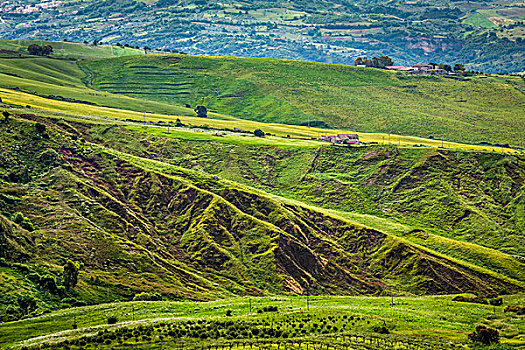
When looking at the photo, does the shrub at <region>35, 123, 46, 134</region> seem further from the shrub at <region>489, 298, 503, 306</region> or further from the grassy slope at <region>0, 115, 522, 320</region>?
the shrub at <region>489, 298, 503, 306</region>

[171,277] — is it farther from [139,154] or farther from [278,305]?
[139,154]

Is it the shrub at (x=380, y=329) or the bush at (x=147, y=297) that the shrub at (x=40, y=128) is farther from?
the shrub at (x=380, y=329)

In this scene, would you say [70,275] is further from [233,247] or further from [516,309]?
[516,309]

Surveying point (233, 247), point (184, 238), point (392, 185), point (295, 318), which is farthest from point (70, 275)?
point (392, 185)

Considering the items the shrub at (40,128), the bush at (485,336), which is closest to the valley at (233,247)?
the shrub at (40,128)

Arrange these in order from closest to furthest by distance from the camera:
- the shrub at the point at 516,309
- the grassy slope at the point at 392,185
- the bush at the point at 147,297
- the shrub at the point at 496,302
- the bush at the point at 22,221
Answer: the shrub at the point at 516,309, the shrub at the point at 496,302, the bush at the point at 147,297, the bush at the point at 22,221, the grassy slope at the point at 392,185

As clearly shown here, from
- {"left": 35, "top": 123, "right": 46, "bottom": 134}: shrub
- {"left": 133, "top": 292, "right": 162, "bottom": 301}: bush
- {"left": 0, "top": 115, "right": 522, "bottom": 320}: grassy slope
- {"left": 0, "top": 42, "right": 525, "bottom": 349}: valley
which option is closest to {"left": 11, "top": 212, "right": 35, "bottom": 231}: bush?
{"left": 0, "top": 42, "right": 525, "bottom": 349}: valley
